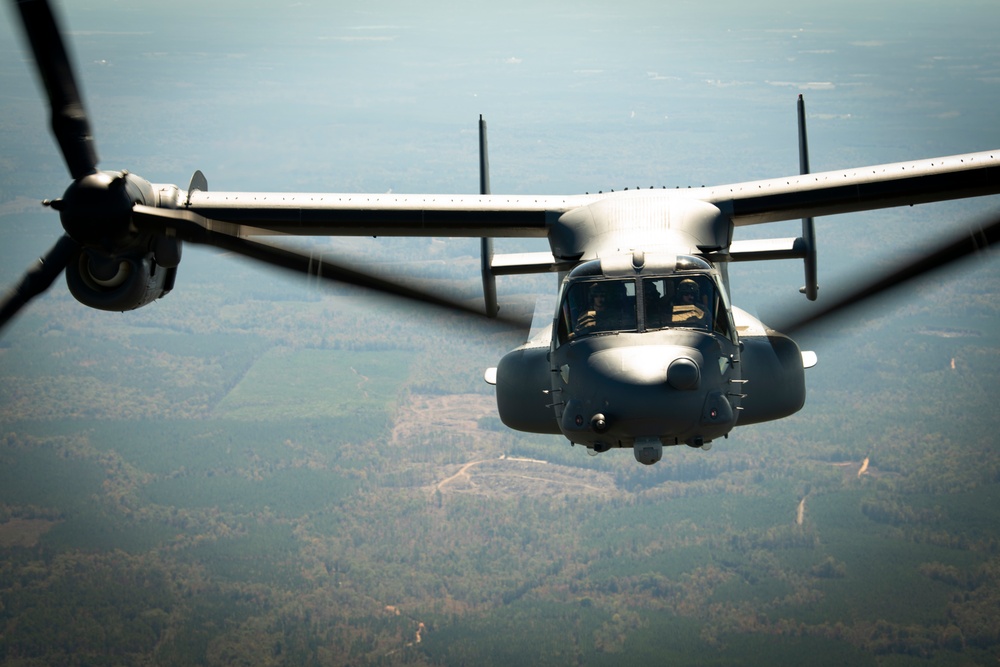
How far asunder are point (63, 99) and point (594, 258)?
12.3 metres

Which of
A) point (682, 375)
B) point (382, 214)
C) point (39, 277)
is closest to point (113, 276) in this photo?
point (39, 277)

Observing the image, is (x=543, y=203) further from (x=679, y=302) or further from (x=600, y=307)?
(x=679, y=302)

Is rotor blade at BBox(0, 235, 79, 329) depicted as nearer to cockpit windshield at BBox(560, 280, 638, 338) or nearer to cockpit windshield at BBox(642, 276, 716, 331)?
cockpit windshield at BBox(560, 280, 638, 338)

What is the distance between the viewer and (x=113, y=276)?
91.7 feet

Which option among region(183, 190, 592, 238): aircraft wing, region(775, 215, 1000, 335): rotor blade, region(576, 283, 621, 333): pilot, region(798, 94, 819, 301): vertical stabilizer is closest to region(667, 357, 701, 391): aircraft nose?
region(576, 283, 621, 333): pilot

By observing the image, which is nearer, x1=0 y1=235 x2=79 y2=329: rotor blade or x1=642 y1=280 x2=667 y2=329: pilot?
x1=642 y1=280 x2=667 y2=329: pilot

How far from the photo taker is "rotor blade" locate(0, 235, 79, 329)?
26531 mm

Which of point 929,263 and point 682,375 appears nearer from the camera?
point 682,375

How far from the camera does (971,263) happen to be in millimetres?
23547

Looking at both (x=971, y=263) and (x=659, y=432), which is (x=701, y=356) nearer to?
(x=659, y=432)

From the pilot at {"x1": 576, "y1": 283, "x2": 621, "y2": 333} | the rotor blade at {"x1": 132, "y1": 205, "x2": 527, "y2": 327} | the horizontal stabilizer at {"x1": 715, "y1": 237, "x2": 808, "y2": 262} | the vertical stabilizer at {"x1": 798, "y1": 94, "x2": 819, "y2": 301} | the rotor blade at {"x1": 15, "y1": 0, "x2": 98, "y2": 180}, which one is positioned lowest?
the vertical stabilizer at {"x1": 798, "y1": 94, "x2": 819, "y2": 301}

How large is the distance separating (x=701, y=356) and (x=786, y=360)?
5.39 m

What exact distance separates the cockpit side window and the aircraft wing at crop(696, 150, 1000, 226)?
6.09m

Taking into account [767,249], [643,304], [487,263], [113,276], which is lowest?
[487,263]
